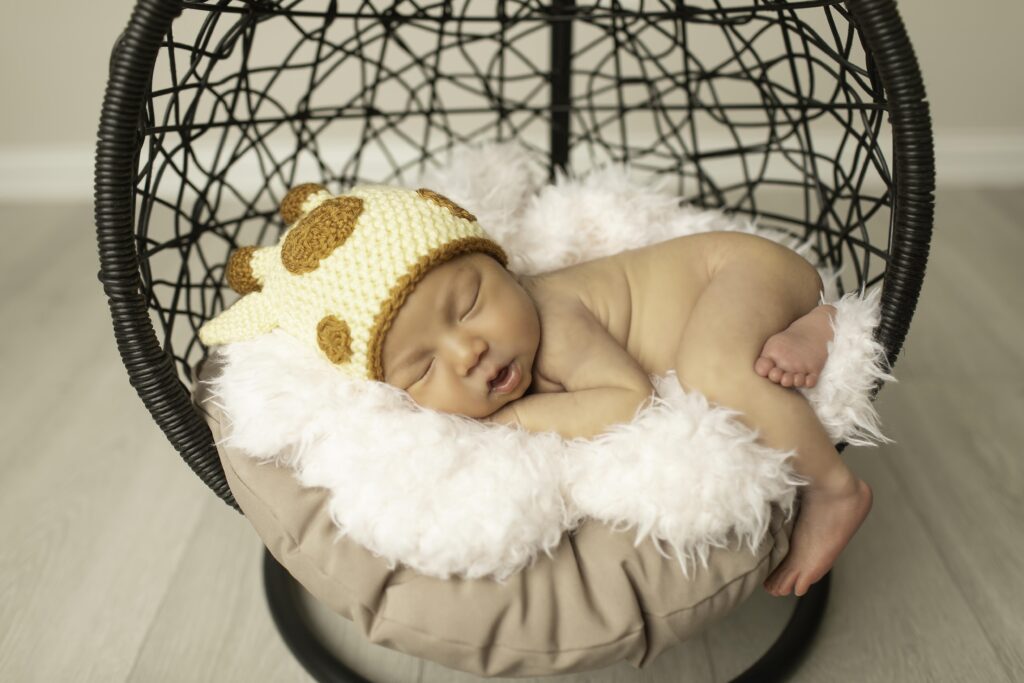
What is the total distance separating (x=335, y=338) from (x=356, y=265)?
0.23ft

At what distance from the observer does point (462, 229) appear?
87 cm

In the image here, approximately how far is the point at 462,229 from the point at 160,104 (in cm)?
136

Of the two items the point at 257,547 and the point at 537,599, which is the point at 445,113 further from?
the point at 537,599

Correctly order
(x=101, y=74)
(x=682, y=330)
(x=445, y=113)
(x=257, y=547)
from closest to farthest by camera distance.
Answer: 1. (x=682, y=330)
2. (x=257, y=547)
3. (x=445, y=113)
4. (x=101, y=74)

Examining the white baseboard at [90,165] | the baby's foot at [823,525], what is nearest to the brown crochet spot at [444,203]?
the baby's foot at [823,525]

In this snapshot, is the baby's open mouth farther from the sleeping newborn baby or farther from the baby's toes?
the baby's toes

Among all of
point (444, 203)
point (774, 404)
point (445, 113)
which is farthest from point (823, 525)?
point (445, 113)

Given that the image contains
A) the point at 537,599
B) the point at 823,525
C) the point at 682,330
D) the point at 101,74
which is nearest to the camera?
the point at 537,599

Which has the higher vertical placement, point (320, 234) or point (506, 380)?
point (320, 234)

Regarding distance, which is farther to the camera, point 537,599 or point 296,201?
point 296,201

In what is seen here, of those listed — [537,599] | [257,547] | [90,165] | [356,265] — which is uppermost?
[356,265]

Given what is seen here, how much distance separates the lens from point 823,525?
856 mm

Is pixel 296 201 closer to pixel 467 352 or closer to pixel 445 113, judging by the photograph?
pixel 467 352

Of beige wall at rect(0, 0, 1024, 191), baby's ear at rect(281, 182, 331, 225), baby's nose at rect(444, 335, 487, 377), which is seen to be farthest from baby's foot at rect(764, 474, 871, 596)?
beige wall at rect(0, 0, 1024, 191)
